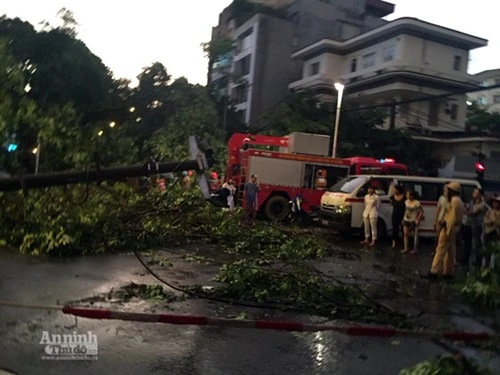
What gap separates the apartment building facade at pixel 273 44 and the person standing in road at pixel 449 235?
97.9 ft

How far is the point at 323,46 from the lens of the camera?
1471 inches

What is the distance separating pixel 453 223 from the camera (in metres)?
9.12

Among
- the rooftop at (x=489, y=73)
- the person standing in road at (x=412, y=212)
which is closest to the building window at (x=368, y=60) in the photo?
the person standing in road at (x=412, y=212)

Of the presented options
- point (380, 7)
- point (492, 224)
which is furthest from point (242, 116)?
point (492, 224)

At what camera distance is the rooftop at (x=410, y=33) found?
31766 millimetres

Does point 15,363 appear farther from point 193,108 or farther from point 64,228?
point 193,108

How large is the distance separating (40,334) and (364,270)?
6452mm

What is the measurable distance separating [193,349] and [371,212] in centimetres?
908

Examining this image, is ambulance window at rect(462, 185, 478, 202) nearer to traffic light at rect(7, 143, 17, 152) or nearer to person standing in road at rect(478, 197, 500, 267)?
person standing in road at rect(478, 197, 500, 267)

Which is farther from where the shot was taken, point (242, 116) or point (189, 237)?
point (242, 116)

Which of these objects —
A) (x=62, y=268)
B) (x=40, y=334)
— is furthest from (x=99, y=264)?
(x=40, y=334)

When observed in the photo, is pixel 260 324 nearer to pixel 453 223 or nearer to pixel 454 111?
pixel 453 223

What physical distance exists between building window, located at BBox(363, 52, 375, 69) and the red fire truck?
19.0 meters

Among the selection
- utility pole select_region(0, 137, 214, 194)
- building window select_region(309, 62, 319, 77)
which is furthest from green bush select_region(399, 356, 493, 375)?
building window select_region(309, 62, 319, 77)
